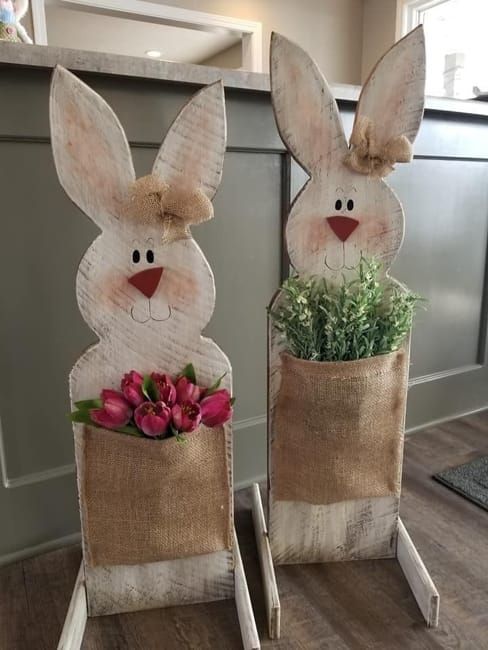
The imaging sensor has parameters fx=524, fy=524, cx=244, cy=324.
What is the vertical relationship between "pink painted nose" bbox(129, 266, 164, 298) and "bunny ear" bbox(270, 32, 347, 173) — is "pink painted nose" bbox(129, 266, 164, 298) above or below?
below

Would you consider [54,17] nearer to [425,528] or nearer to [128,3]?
[128,3]

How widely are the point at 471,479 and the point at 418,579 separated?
1.78 feet

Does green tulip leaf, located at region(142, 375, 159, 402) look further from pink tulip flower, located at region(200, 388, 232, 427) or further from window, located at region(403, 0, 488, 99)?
window, located at region(403, 0, 488, 99)

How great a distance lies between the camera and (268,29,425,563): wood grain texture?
39.0 inches

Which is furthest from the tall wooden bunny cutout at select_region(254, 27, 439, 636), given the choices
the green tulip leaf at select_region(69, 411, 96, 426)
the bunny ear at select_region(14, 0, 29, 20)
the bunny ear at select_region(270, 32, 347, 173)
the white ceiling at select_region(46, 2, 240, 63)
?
the white ceiling at select_region(46, 2, 240, 63)

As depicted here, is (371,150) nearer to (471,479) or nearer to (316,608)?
(316,608)

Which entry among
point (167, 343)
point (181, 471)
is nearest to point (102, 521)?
point (181, 471)

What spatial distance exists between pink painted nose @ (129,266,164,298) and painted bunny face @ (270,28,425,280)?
278 mm

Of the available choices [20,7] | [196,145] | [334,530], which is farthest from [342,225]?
[20,7]

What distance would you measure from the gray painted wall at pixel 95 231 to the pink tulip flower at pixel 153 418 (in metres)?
0.39

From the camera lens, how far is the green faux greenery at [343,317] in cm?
99

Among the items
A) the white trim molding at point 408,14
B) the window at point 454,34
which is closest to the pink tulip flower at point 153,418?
the window at point 454,34

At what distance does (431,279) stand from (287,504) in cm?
97

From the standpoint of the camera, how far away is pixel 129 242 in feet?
3.00
